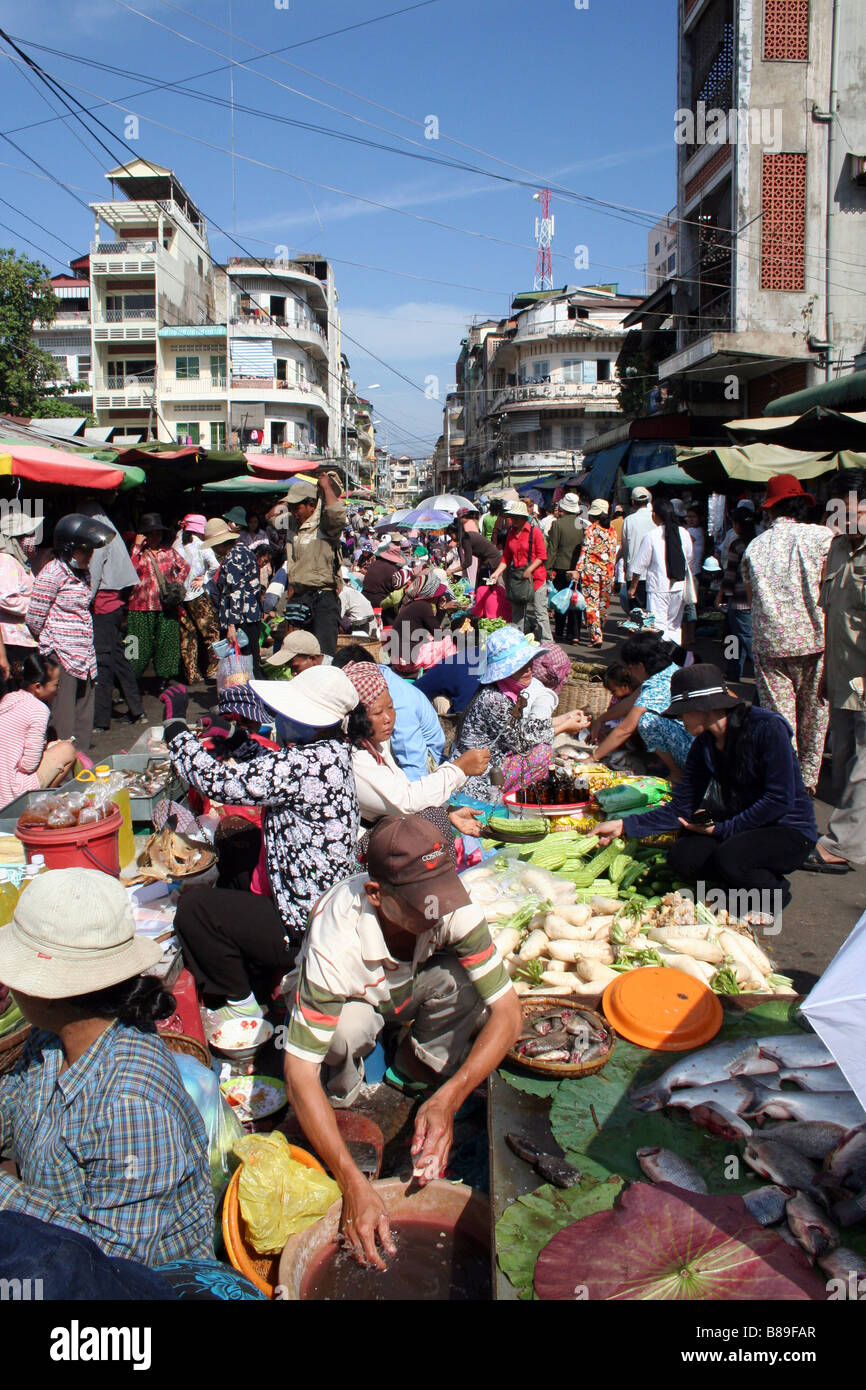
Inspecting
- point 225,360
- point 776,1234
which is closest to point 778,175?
point 776,1234

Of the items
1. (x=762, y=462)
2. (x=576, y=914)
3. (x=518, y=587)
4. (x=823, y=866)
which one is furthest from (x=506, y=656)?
(x=762, y=462)

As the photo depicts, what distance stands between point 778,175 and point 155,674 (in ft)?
57.6

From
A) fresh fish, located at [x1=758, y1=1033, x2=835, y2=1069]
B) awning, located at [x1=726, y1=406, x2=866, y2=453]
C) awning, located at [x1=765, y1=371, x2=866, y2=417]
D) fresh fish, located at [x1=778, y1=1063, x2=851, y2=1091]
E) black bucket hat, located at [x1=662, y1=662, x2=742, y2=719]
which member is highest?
awning, located at [x1=765, y1=371, x2=866, y2=417]

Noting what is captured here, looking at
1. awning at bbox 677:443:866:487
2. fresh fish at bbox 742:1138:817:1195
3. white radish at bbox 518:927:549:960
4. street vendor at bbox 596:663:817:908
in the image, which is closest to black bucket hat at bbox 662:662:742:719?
street vendor at bbox 596:663:817:908

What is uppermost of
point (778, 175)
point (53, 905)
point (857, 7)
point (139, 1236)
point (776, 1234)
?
point (857, 7)

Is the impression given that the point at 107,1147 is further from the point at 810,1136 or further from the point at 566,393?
the point at 566,393

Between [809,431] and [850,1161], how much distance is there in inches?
397

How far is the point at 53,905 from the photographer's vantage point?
7.09 feet

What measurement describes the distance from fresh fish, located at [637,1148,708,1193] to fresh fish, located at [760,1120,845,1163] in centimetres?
27

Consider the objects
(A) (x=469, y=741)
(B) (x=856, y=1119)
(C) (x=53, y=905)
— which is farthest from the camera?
(A) (x=469, y=741)

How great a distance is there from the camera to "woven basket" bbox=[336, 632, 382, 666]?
9.06 m

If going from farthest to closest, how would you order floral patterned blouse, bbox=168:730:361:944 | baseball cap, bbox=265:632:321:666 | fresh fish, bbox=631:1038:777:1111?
baseball cap, bbox=265:632:321:666
floral patterned blouse, bbox=168:730:361:944
fresh fish, bbox=631:1038:777:1111

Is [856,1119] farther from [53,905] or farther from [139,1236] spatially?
[53,905]

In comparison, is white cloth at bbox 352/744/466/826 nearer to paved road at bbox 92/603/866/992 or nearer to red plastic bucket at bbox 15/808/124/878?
red plastic bucket at bbox 15/808/124/878
